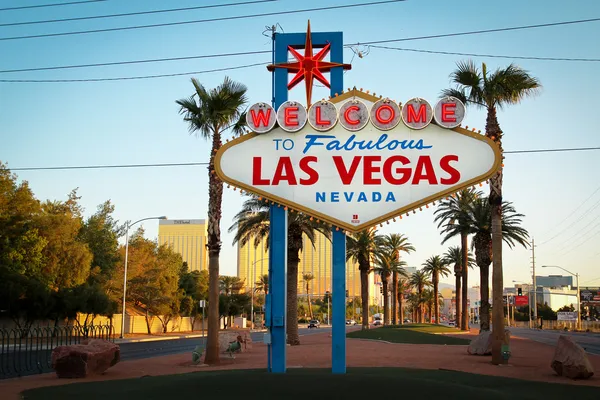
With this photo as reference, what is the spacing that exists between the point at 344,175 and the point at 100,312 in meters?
42.1

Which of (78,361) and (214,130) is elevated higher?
(214,130)

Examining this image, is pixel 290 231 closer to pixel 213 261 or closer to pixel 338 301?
pixel 213 261

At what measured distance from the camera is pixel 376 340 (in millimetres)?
44938

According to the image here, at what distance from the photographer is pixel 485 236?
161ft

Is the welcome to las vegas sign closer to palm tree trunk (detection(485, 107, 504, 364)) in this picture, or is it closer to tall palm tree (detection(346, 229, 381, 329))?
palm tree trunk (detection(485, 107, 504, 364))

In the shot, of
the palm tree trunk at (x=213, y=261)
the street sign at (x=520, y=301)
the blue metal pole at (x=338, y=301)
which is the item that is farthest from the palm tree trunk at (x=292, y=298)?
the street sign at (x=520, y=301)

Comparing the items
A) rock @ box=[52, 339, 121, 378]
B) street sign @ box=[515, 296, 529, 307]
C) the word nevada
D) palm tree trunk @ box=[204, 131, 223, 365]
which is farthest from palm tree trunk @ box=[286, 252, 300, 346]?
street sign @ box=[515, 296, 529, 307]

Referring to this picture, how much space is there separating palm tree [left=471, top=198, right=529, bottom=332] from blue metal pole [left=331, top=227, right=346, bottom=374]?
106ft

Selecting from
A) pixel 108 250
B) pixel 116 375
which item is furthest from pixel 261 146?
pixel 108 250

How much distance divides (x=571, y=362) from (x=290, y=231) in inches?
895

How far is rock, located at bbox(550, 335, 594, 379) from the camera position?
19.7m

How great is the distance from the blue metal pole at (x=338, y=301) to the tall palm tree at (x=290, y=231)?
72.3ft

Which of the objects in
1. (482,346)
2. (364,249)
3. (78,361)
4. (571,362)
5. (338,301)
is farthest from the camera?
(364,249)

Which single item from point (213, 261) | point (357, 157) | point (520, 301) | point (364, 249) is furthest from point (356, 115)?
point (520, 301)
